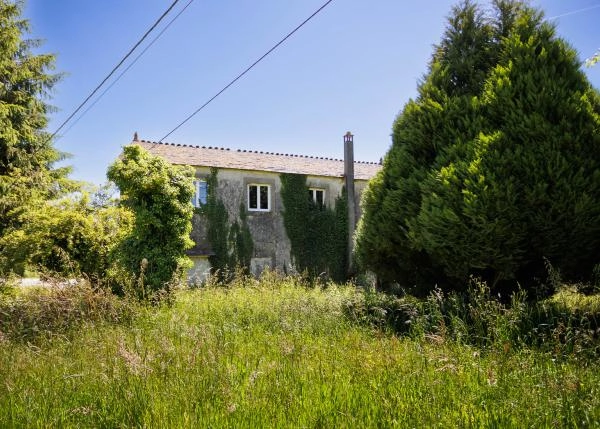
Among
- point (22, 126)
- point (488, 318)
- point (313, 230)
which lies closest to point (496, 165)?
point (488, 318)

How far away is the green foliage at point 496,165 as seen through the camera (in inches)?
231

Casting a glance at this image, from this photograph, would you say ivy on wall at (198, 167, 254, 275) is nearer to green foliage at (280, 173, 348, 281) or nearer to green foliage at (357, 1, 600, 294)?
green foliage at (280, 173, 348, 281)

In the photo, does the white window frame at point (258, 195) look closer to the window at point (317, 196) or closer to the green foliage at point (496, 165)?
the window at point (317, 196)

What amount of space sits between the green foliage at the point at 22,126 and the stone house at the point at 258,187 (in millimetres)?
4586

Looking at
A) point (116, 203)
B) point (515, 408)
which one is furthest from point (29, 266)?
point (515, 408)

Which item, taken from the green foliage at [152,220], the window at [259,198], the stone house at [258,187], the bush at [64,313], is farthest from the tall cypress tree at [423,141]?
the window at [259,198]

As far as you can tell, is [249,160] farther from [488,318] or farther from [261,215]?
[488,318]

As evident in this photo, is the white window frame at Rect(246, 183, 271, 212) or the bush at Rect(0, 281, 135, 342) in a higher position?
the white window frame at Rect(246, 183, 271, 212)

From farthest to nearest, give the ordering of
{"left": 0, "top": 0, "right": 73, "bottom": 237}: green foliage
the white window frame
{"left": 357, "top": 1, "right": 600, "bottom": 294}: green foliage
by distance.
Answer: the white window frame, {"left": 0, "top": 0, "right": 73, "bottom": 237}: green foliage, {"left": 357, "top": 1, "right": 600, "bottom": 294}: green foliage

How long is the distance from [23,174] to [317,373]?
19017mm

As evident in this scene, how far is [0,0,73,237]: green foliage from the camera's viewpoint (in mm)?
15844

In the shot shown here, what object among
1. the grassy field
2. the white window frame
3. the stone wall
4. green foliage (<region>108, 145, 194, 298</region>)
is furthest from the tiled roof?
the grassy field

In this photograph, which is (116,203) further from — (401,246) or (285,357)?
(285,357)

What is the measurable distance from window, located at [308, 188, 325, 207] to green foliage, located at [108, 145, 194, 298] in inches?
474
